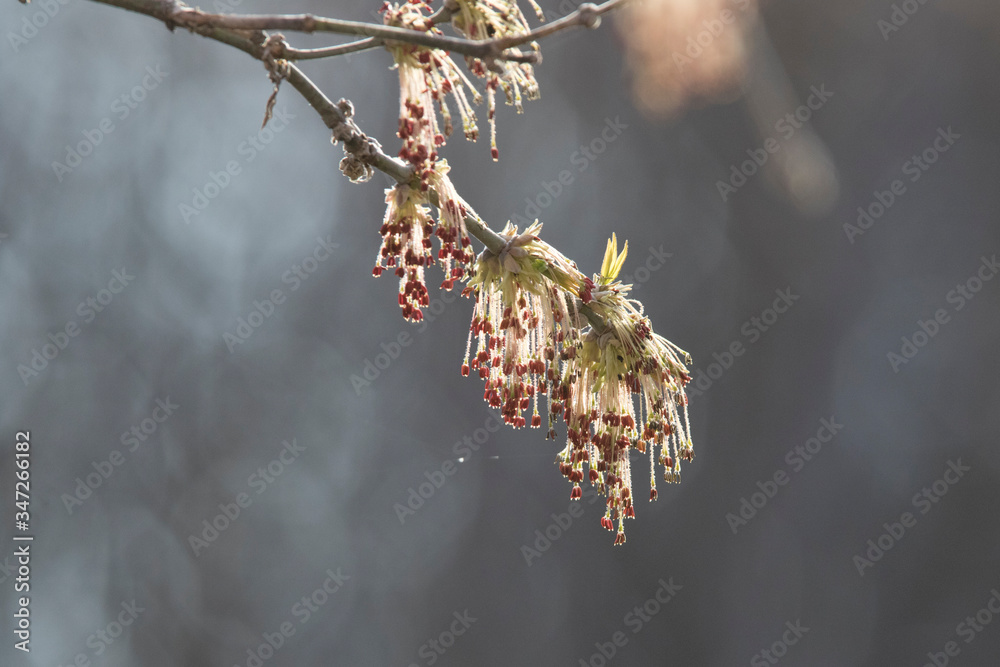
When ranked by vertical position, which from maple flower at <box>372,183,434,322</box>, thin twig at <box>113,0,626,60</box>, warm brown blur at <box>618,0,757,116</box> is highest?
warm brown blur at <box>618,0,757,116</box>

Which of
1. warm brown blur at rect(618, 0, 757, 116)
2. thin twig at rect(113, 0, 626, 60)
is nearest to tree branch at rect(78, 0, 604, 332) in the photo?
thin twig at rect(113, 0, 626, 60)

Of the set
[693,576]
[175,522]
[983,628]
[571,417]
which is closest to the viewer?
[571,417]

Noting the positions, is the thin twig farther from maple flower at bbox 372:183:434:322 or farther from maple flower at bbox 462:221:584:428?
maple flower at bbox 462:221:584:428

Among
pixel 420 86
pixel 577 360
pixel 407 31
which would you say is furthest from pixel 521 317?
pixel 407 31

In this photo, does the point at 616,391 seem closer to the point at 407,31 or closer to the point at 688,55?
the point at 407,31

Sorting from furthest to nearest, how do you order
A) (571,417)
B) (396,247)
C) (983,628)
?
1. (983,628)
2. (571,417)
3. (396,247)

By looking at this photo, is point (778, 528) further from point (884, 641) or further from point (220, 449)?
point (220, 449)

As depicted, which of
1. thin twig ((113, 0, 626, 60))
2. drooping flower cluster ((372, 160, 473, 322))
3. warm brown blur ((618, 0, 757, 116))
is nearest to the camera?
thin twig ((113, 0, 626, 60))

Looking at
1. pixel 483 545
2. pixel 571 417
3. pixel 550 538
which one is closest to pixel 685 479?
pixel 550 538

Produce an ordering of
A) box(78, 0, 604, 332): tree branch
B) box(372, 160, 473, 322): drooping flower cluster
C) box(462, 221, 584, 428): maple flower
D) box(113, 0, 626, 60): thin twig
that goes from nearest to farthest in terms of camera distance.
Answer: box(113, 0, 626, 60): thin twig < box(78, 0, 604, 332): tree branch < box(372, 160, 473, 322): drooping flower cluster < box(462, 221, 584, 428): maple flower
